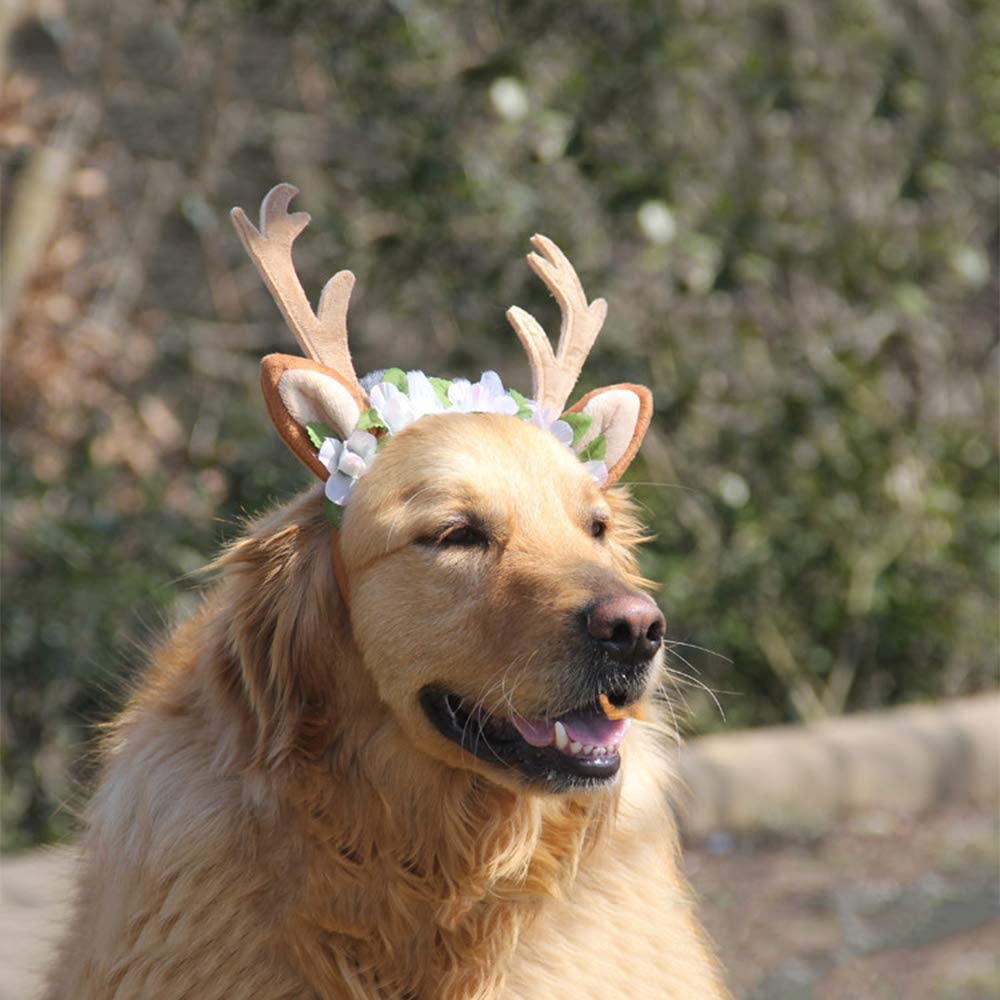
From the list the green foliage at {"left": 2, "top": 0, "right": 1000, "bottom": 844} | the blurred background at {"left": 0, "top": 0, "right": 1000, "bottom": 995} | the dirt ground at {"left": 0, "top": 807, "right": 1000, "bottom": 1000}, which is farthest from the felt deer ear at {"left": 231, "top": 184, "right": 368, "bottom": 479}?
the green foliage at {"left": 2, "top": 0, "right": 1000, "bottom": 844}

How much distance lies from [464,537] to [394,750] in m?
0.42

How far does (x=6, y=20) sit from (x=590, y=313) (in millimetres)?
3112

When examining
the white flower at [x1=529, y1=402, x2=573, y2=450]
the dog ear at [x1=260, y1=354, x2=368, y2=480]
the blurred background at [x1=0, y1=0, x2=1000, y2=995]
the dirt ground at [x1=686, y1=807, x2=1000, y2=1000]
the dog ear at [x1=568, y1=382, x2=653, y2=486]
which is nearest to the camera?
the dog ear at [x1=260, y1=354, x2=368, y2=480]

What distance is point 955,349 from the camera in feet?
26.2

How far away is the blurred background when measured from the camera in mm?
5898

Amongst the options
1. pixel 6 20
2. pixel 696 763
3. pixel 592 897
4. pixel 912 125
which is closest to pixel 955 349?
pixel 912 125

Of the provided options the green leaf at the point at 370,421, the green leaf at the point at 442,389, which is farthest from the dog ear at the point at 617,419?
the green leaf at the point at 370,421

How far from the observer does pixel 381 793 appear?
3004 mm

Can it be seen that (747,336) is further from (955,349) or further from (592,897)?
(592,897)

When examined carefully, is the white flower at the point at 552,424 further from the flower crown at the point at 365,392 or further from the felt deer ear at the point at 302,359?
the felt deer ear at the point at 302,359

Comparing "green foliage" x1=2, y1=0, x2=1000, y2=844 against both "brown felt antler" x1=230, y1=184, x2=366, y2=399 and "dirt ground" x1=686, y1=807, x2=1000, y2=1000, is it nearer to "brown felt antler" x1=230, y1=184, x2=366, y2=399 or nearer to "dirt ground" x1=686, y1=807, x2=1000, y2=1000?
"dirt ground" x1=686, y1=807, x2=1000, y2=1000

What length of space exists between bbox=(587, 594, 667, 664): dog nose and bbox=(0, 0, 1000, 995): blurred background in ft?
7.95

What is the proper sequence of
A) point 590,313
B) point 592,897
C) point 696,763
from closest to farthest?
point 592,897 < point 590,313 < point 696,763

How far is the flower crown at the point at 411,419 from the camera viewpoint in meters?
3.05
